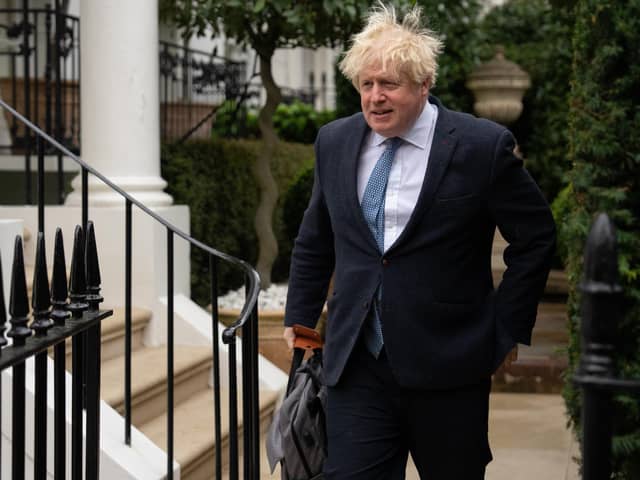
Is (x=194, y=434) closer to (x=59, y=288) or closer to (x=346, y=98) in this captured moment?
(x=59, y=288)

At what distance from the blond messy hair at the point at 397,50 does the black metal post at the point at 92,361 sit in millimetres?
887

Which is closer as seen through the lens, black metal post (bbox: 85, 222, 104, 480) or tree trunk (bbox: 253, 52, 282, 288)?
black metal post (bbox: 85, 222, 104, 480)

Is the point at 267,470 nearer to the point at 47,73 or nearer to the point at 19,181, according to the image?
the point at 47,73

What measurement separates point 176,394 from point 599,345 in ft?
12.8

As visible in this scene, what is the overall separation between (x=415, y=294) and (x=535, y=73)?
9003mm

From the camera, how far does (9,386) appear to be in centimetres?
433

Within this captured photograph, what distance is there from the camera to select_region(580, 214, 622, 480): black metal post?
174 centimetres

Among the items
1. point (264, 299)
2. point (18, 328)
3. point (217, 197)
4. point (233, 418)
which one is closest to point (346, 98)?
point (217, 197)

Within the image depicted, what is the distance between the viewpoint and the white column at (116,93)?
598 centimetres

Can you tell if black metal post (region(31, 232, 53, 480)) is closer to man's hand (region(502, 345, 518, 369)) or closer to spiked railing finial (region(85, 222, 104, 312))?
spiked railing finial (region(85, 222, 104, 312))

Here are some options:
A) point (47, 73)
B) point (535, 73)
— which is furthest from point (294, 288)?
point (535, 73)

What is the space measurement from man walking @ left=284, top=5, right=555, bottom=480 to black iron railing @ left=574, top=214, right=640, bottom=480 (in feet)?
3.65

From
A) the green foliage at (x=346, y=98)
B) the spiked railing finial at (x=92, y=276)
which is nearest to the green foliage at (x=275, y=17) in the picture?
the green foliage at (x=346, y=98)

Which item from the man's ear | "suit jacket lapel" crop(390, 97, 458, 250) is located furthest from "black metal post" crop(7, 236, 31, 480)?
the man's ear
